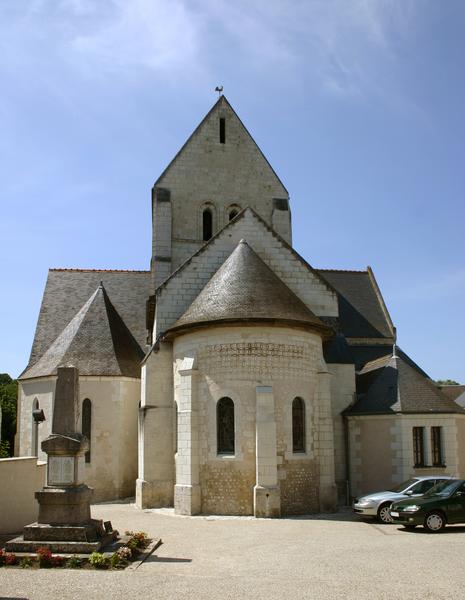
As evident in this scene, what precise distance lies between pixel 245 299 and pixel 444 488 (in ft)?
24.5

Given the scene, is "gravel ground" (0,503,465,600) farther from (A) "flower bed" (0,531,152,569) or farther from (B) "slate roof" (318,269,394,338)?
(B) "slate roof" (318,269,394,338)

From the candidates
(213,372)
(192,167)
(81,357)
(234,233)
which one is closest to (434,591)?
(213,372)

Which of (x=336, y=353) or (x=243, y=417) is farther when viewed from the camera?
(x=336, y=353)

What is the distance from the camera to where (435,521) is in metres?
14.3

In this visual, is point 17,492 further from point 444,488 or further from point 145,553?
point 444,488

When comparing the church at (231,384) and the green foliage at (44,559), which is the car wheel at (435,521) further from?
the green foliage at (44,559)

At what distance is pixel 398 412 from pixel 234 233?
816 cm

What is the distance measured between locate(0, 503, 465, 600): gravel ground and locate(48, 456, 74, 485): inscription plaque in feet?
7.01

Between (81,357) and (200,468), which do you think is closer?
(200,468)

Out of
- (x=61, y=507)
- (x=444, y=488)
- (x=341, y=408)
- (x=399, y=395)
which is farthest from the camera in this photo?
(x=341, y=408)

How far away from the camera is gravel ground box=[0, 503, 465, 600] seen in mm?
8688

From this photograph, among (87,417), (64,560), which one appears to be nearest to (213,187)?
(87,417)

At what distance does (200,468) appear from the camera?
1794 centimetres

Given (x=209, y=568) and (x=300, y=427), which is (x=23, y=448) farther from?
(x=209, y=568)
